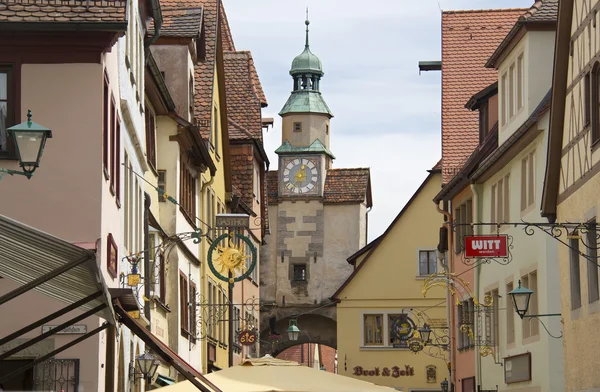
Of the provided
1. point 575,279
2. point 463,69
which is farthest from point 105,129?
point 463,69

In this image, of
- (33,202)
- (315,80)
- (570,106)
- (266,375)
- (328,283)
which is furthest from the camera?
(315,80)

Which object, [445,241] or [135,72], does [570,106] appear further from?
[445,241]

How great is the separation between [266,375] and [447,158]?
75.1ft

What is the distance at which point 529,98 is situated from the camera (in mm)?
27406

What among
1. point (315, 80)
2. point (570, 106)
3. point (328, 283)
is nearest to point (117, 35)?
point (570, 106)

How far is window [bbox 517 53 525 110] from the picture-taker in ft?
92.0

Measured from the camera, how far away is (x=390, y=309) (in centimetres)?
4916

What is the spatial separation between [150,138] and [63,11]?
10.7 metres

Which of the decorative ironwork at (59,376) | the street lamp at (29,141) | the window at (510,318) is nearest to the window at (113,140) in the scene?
the decorative ironwork at (59,376)

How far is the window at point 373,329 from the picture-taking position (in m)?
49.2

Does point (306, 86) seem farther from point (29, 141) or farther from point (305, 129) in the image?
point (29, 141)

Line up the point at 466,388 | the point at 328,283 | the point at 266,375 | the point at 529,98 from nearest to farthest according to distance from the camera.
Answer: the point at 266,375 → the point at 529,98 → the point at 466,388 → the point at 328,283

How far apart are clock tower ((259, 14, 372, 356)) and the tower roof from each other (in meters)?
4.10

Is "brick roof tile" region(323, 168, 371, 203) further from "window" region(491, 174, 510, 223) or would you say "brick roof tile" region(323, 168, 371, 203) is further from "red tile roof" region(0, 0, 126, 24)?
"red tile roof" region(0, 0, 126, 24)
